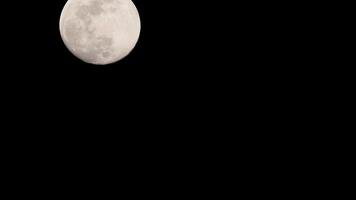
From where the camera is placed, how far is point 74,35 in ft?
15.3

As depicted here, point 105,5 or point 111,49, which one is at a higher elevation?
point 105,5

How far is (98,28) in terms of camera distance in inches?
180

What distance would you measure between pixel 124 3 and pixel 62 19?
79cm

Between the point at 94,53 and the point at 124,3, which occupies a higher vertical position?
the point at 124,3

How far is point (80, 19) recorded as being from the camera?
461 centimetres

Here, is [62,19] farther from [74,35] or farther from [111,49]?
[111,49]

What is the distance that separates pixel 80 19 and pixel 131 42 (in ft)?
2.21

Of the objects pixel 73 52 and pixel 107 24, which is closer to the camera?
pixel 107 24

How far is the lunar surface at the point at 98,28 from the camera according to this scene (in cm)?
459

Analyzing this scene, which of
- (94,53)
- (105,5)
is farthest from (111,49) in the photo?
(105,5)

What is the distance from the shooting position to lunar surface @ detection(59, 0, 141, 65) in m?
4.59

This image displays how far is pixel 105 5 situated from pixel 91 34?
39 cm

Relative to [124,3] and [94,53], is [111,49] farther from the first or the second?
[124,3]

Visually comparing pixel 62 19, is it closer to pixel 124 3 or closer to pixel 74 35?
pixel 74 35
